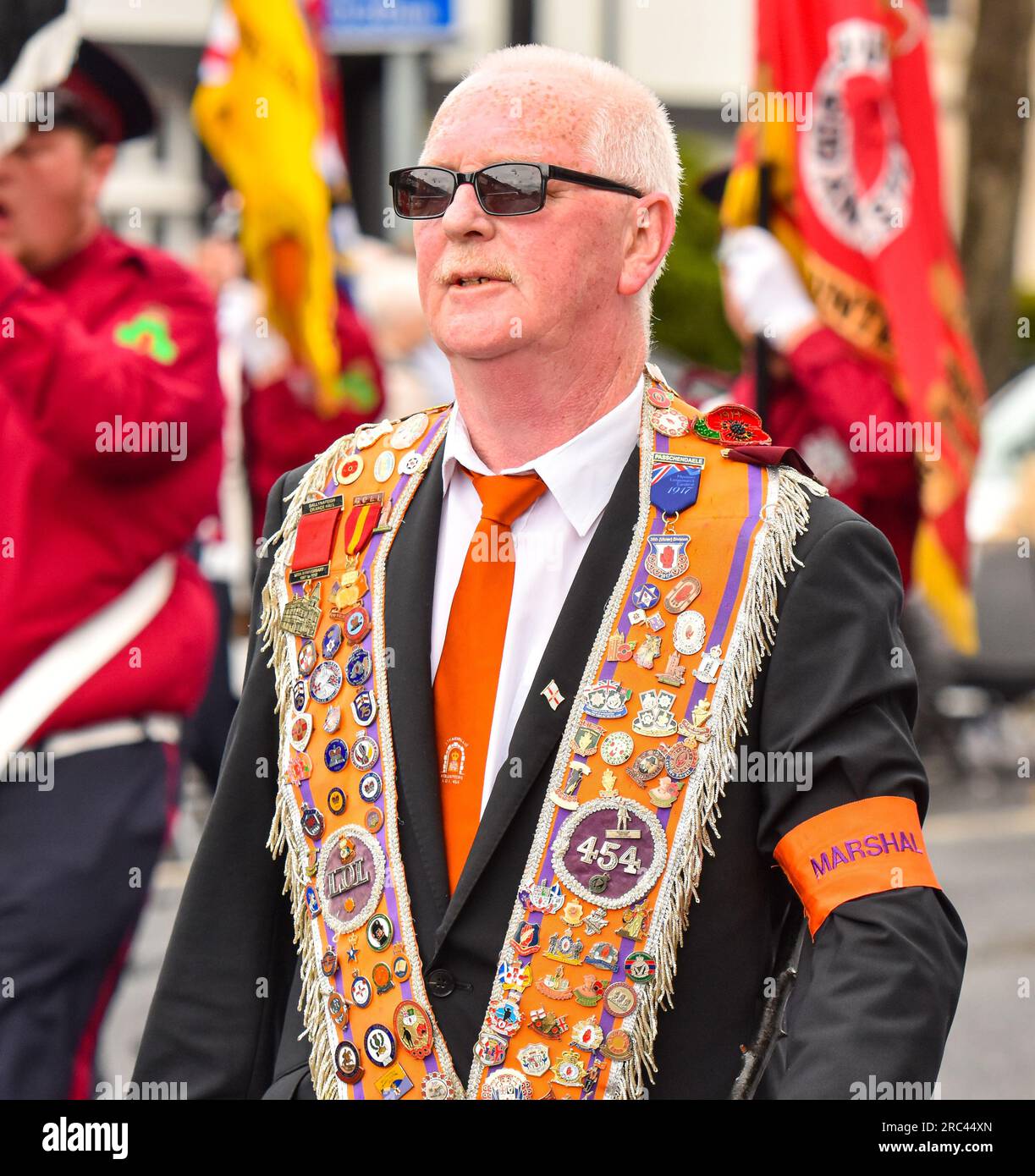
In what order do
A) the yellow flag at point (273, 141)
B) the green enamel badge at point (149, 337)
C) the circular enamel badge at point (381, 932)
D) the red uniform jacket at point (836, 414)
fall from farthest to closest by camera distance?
the yellow flag at point (273, 141), the red uniform jacket at point (836, 414), the green enamel badge at point (149, 337), the circular enamel badge at point (381, 932)

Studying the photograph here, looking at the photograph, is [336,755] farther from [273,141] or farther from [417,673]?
[273,141]

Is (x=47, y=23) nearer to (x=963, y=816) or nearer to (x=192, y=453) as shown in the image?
(x=192, y=453)

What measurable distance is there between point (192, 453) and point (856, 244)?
233 cm

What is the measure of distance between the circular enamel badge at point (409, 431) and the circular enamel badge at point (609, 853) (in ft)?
2.11

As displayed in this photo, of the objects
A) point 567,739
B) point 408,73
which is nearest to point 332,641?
point 567,739

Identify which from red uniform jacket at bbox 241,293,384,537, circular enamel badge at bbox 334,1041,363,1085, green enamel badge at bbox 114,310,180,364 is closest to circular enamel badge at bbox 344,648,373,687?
circular enamel badge at bbox 334,1041,363,1085

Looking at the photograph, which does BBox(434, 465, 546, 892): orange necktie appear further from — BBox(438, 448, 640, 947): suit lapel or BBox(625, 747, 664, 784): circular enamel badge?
BBox(625, 747, 664, 784): circular enamel badge

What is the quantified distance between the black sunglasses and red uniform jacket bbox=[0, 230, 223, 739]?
1311 millimetres

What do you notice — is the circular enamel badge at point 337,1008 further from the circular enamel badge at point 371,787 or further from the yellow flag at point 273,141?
the yellow flag at point 273,141

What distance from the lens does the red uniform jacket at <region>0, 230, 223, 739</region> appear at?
372 centimetres

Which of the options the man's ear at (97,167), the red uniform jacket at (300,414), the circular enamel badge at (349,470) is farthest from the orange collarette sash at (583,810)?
the red uniform jacket at (300,414)

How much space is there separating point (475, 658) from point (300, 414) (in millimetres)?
4092

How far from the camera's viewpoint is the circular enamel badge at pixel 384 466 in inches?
109

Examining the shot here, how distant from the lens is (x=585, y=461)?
2.59 meters
